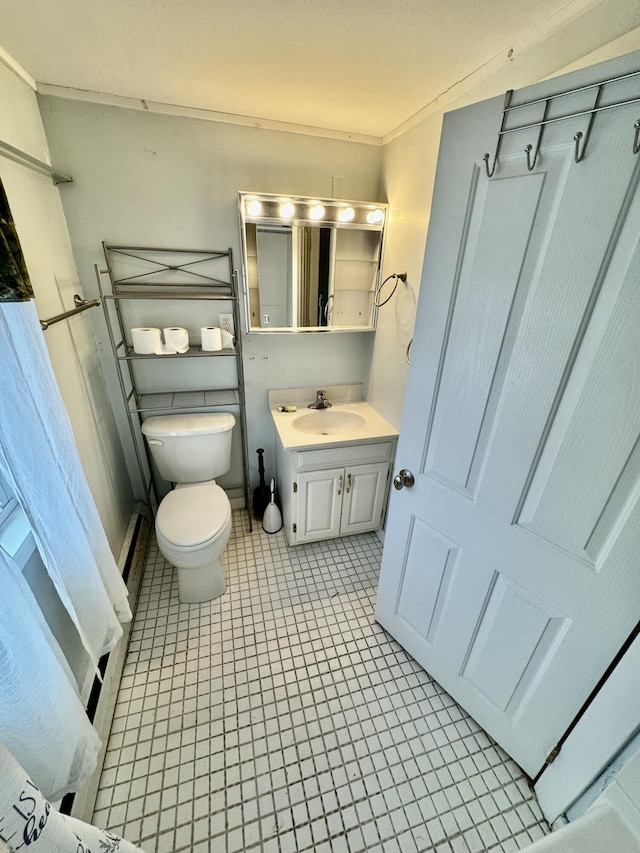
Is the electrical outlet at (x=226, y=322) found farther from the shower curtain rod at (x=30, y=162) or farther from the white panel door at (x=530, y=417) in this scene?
the white panel door at (x=530, y=417)

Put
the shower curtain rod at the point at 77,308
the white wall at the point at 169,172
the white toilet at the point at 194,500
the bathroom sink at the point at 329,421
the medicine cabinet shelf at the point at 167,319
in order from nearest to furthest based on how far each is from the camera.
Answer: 1. the shower curtain rod at the point at 77,308
2. the white wall at the point at 169,172
3. the white toilet at the point at 194,500
4. the medicine cabinet shelf at the point at 167,319
5. the bathroom sink at the point at 329,421

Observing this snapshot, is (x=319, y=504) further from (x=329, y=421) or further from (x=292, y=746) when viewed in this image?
(x=292, y=746)

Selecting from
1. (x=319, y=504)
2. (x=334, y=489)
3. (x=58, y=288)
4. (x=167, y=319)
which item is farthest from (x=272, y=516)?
(x=58, y=288)

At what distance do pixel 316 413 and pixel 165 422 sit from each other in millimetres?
881

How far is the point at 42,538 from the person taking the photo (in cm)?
88

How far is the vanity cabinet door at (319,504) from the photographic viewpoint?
1.85m

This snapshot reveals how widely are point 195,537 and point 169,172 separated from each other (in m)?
1.75

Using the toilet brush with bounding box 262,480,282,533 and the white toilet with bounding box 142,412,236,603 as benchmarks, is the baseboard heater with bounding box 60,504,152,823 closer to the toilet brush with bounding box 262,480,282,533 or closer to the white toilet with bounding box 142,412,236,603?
the white toilet with bounding box 142,412,236,603

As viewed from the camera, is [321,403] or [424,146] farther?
[321,403]

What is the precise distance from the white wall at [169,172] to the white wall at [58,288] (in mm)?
86

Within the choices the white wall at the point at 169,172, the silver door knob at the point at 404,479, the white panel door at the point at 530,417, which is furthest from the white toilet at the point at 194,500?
the white panel door at the point at 530,417

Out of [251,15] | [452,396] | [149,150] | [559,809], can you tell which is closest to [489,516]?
[452,396]

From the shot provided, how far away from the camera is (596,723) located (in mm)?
891

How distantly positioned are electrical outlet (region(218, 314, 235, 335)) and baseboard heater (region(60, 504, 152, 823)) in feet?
4.19
